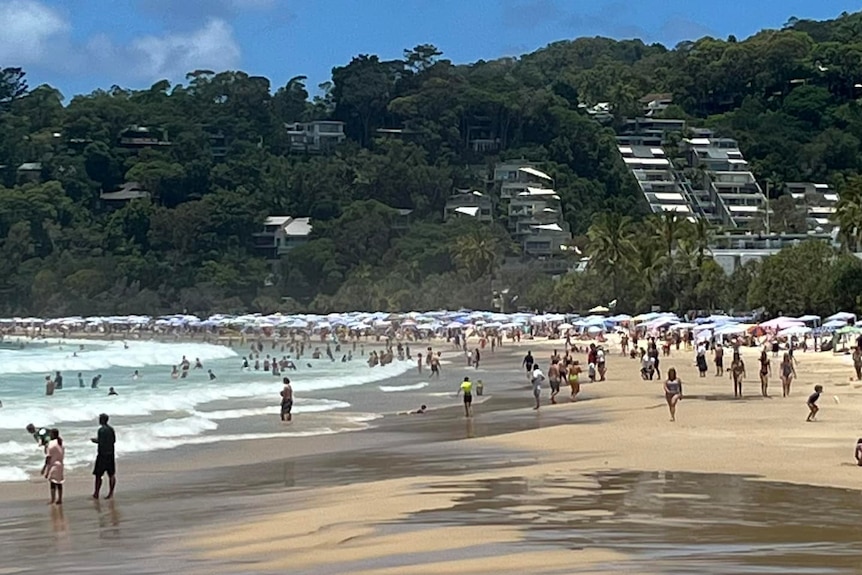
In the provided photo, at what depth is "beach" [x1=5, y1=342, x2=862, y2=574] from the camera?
1038 cm

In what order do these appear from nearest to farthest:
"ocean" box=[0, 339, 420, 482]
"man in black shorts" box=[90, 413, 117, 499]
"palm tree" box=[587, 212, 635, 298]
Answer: "man in black shorts" box=[90, 413, 117, 499] < "ocean" box=[0, 339, 420, 482] < "palm tree" box=[587, 212, 635, 298]

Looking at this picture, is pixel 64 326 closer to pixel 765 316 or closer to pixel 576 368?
pixel 765 316

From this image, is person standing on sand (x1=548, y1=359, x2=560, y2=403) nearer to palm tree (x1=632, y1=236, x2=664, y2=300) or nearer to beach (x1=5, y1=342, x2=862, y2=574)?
beach (x1=5, y1=342, x2=862, y2=574)

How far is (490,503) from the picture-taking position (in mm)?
13188

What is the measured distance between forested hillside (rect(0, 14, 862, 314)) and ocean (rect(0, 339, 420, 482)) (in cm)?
5052

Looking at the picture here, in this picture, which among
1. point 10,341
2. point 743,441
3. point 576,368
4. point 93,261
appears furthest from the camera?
point 93,261

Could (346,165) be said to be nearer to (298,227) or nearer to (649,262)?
(298,227)

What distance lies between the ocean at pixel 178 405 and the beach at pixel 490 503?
1.51 m

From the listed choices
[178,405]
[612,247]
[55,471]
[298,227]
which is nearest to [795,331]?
[178,405]

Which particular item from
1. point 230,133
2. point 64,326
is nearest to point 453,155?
point 230,133

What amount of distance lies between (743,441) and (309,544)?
912 cm

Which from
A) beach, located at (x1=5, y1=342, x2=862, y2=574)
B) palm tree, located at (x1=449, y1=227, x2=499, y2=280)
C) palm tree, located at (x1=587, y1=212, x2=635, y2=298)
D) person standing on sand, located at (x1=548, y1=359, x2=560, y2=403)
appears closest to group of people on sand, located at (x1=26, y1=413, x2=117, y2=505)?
beach, located at (x1=5, y1=342, x2=862, y2=574)

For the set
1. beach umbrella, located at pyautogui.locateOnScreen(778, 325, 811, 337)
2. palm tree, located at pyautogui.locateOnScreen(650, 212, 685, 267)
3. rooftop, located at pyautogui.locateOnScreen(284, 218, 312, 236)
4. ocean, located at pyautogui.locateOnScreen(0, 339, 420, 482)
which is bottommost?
ocean, located at pyautogui.locateOnScreen(0, 339, 420, 482)

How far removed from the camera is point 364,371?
47969mm
